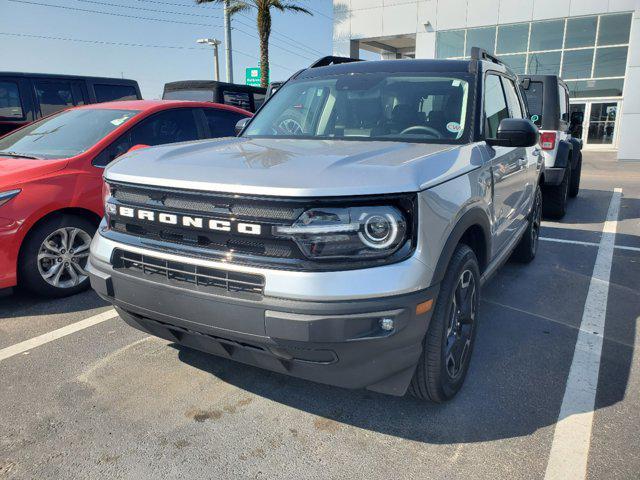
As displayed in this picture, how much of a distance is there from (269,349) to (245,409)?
69 cm

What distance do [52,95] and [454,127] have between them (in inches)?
273

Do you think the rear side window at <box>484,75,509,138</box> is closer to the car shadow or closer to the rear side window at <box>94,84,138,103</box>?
the car shadow

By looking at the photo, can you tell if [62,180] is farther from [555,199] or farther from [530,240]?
[555,199]

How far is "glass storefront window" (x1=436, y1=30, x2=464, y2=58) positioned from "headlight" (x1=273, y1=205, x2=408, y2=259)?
2387 cm

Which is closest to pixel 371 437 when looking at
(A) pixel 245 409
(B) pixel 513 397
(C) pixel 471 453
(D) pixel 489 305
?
(C) pixel 471 453

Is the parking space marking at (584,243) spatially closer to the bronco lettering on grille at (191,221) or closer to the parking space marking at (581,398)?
the parking space marking at (581,398)

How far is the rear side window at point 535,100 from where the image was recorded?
24.9 feet

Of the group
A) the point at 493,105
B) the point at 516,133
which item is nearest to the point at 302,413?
the point at 516,133

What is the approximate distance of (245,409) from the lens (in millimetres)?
2658

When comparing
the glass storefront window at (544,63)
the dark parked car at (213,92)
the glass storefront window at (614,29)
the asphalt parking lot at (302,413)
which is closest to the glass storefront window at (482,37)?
the glass storefront window at (544,63)

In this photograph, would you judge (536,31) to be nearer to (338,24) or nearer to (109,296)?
(338,24)

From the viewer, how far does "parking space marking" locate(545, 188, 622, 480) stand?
7.34 feet

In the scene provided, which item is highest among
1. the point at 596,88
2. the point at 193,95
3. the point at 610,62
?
the point at 610,62

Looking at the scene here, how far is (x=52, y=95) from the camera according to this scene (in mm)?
7754
